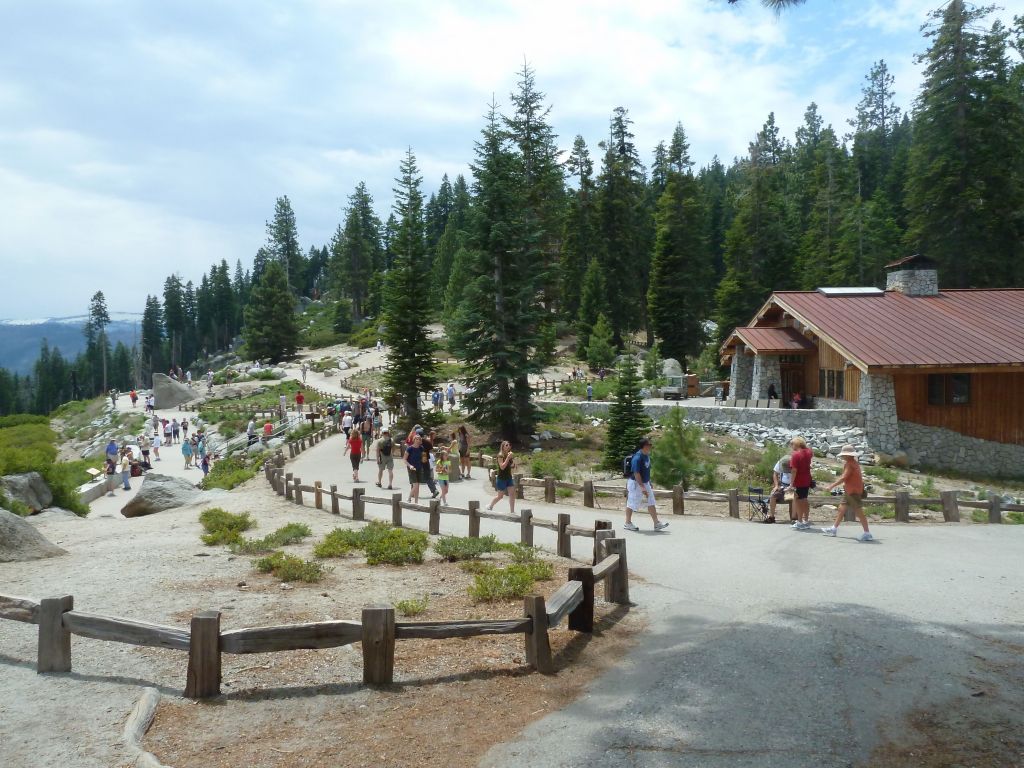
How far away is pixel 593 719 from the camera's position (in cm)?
579

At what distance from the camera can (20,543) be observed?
12578 mm

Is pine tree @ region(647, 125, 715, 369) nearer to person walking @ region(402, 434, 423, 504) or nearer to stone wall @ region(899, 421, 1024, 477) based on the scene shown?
stone wall @ region(899, 421, 1024, 477)

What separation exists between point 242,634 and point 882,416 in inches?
1098

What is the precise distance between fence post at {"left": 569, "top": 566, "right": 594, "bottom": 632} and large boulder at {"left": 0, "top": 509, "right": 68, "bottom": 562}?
32.8 ft

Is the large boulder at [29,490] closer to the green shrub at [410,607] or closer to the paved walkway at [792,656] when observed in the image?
the green shrub at [410,607]

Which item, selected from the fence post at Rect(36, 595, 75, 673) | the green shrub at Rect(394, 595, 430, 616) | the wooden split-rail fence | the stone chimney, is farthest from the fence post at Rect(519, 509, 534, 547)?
the stone chimney

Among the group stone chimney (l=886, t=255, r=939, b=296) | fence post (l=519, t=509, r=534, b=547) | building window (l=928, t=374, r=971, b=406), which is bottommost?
fence post (l=519, t=509, r=534, b=547)

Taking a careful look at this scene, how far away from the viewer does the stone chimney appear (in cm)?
3309

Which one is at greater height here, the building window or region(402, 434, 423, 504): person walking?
the building window

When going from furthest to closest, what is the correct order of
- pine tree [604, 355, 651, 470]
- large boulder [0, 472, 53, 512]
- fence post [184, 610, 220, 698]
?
pine tree [604, 355, 651, 470] < large boulder [0, 472, 53, 512] < fence post [184, 610, 220, 698]

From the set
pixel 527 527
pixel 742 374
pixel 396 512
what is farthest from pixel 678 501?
pixel 742 374

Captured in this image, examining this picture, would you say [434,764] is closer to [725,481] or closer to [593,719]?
[593,719]

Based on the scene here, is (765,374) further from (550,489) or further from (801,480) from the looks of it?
(801,480)

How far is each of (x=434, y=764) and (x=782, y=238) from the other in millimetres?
53445
